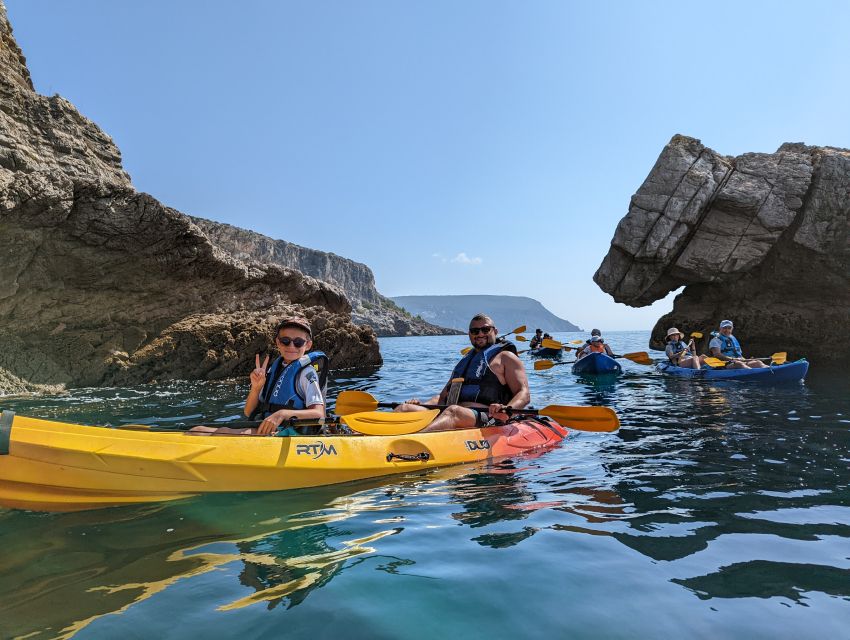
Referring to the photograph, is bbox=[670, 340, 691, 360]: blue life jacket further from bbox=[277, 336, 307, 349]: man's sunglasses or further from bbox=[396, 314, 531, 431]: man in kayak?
bbox=[277, 336, 307, 349]: man's sunglasses

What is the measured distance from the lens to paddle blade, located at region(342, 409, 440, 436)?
5883 millimetres

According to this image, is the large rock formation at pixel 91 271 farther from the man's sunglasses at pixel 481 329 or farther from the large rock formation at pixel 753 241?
the large rock formation at pixel 753 241

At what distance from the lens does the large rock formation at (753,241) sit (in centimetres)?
2264

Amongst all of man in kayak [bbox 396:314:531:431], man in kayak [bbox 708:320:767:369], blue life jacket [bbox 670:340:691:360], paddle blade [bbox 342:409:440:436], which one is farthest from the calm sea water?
blue life jacket [bbox 670:340:691:360]

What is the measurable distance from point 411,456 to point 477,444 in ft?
3.27

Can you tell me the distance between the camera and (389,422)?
6.32m

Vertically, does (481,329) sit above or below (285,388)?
above

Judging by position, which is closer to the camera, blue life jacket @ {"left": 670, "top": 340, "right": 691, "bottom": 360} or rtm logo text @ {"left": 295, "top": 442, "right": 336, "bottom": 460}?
rtm logo text @ {"left": 295, "top": 442, "right": 336, "bottom": 460}

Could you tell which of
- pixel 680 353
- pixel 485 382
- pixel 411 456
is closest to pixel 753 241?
pixel 680 353

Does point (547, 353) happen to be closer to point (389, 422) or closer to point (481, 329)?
point (481, 329)

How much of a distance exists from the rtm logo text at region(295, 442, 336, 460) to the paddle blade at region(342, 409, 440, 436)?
652 mm

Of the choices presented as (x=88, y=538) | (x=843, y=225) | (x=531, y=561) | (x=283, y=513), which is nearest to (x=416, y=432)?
(x=283, y=513)

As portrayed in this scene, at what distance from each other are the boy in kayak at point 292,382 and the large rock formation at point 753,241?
2357 centimetres

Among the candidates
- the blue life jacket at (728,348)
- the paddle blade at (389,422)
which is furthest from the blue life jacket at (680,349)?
the paddle blade at (389,422)
